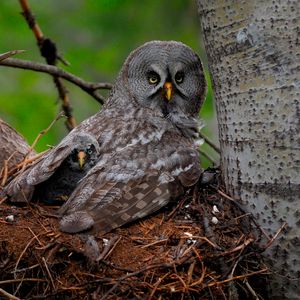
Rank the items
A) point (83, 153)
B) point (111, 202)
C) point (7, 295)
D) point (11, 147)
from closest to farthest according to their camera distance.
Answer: point (7, 295) < point (111, 202) < point (83, 153) < point (11, 147)

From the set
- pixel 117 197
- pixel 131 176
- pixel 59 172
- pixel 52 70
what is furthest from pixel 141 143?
pixel 52 70

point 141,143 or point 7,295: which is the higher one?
point 141,143

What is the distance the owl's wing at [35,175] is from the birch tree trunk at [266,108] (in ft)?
3.81

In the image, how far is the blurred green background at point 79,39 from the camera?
820 cm

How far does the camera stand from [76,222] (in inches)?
188

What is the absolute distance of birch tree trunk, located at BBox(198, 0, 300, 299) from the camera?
4.60 meters

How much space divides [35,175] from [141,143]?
2.54 ft

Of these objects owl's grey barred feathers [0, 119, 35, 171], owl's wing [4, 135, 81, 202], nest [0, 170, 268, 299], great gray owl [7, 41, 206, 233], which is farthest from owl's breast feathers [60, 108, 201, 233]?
owl's grey barred feathers [0, 119, 35, 171]

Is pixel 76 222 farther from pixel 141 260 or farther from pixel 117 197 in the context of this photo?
pixel 141 260

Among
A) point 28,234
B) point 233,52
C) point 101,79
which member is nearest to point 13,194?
point 28,234

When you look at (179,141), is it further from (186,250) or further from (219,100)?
(186,250)

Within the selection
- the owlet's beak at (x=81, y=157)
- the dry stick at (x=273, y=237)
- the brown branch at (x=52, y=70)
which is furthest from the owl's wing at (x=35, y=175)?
the dry stick at (x=273, y=237)

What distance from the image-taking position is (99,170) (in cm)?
527

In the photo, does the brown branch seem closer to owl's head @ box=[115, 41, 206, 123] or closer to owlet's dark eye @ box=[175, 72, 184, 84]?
owl's head @ box=[115, 41, 206, 123]
